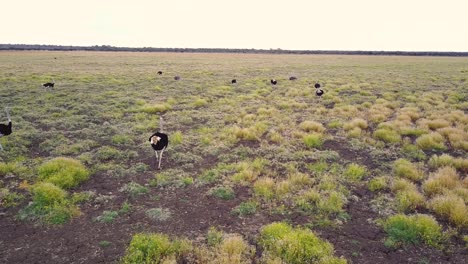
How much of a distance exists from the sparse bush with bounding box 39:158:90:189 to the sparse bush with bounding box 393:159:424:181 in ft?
34.1

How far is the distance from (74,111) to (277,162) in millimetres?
14303

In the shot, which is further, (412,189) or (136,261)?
(412,189)

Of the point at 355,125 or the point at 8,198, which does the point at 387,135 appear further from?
the point at 8,198

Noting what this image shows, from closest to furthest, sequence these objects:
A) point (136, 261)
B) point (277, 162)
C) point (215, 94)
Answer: point (136, 261) < point (277, 162) < point (215, 94)

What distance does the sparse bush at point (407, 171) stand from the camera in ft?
36.5

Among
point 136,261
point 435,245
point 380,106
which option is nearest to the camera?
point 136,261

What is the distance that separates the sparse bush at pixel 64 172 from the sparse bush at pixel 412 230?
8.94m

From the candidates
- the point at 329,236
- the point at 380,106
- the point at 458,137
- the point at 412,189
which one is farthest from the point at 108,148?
the point at 380,106

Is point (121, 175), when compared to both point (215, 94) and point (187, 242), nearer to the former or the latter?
point (187, 242)

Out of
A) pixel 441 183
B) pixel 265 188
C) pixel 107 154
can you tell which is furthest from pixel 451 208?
pixel 107 154

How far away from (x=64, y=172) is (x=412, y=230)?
32.8ft

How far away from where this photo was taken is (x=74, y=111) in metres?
21.0

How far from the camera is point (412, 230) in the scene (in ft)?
26.3

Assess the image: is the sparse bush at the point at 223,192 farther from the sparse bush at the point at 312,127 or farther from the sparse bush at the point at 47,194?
the sparse bush at the point at 312,127
